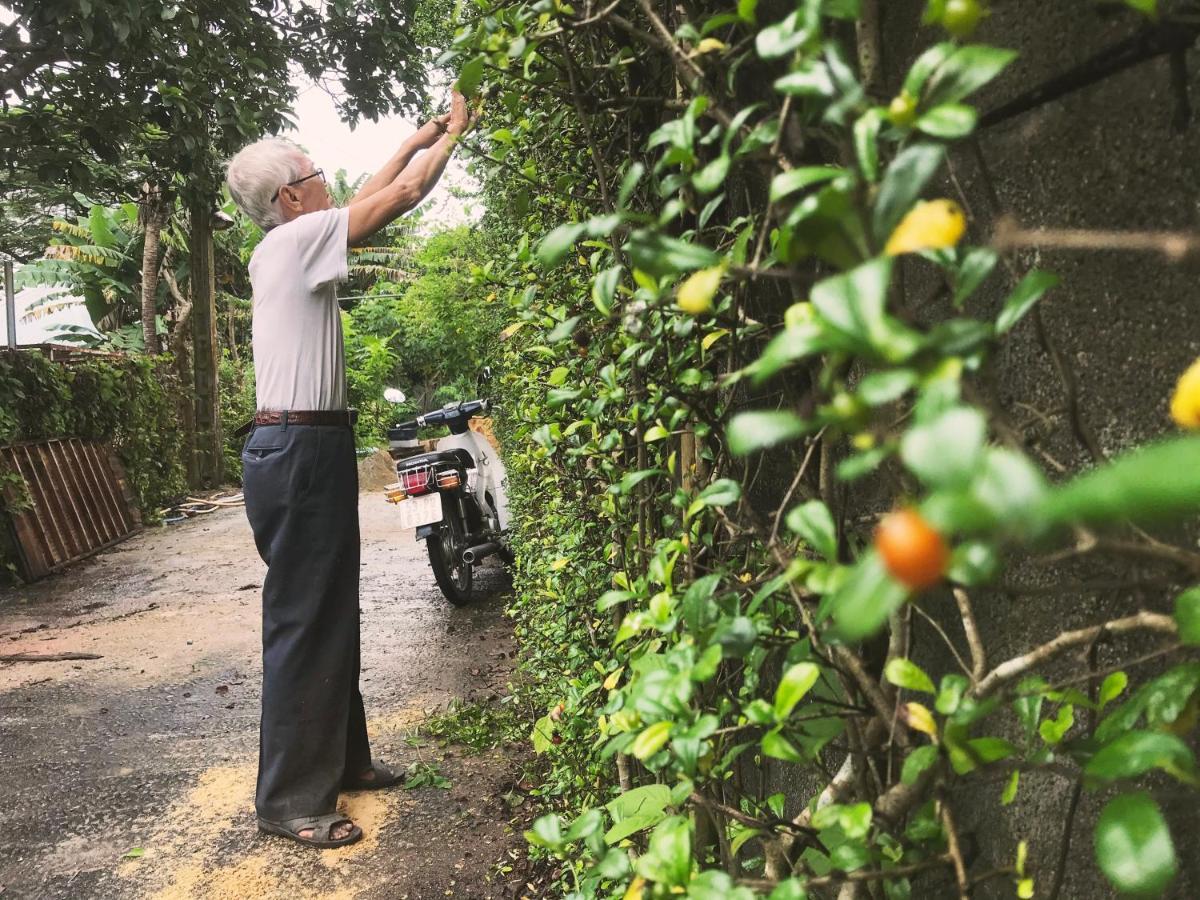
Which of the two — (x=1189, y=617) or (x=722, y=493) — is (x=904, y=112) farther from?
(x=722, y=493)

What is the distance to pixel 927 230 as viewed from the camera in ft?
1.69

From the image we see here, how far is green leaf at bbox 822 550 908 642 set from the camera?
1.27 ft

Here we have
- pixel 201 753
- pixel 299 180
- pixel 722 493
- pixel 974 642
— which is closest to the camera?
pixel 974 642

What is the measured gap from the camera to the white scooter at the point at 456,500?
4.96 m

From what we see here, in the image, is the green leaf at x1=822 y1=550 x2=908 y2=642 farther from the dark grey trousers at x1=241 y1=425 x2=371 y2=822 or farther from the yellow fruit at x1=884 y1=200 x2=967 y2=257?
the dark grey trousers at x1=241 y1=425 x2=371 y2=822

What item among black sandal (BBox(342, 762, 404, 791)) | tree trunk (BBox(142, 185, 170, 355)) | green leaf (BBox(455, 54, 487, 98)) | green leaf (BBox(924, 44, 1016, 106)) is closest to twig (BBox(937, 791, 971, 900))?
green leaf (BBox(924, 44, 1016, 106))

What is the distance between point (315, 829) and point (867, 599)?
2.72 meters

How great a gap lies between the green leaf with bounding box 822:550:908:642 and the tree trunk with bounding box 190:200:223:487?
41.8 ft

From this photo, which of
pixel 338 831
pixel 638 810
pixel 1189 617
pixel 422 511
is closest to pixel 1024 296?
pixel 1189 617

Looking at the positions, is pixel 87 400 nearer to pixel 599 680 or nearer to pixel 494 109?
pixel 494 109

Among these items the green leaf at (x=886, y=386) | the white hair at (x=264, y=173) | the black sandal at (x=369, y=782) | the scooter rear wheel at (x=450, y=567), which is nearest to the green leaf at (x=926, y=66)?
the green leaf at (x=886, y=386)

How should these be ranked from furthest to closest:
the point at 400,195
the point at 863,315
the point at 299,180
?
1. the point at 299,180
2. the point at 400,195
3. the point at 863,315

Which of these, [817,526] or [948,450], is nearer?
[948,450]

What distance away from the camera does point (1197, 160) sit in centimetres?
72
